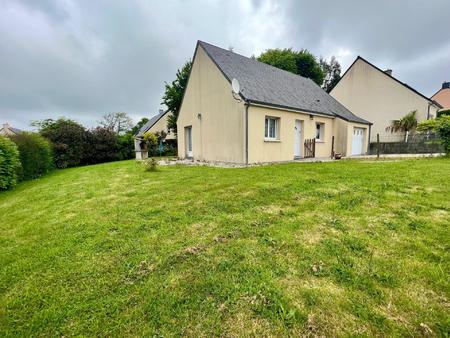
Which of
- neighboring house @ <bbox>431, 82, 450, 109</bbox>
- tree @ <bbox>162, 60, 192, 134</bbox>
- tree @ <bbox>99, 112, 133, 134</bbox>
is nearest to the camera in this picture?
tree @ <bbox>162, 60, 192, 134</bbox>

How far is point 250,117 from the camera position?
947 centimetres

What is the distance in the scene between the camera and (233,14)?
13461mm

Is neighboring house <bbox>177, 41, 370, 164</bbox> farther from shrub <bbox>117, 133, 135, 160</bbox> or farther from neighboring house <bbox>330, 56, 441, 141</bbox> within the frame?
shrub <bbox>117, 133, 135, 160</bbox>

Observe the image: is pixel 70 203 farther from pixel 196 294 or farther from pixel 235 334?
pixel 235 334

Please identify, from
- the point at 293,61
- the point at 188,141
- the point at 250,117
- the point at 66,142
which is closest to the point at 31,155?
the point at 66,142

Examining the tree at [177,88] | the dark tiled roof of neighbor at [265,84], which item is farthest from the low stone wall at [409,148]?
the tree at [177,88]

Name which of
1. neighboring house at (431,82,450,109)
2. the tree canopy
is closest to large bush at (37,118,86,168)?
the tree canopy

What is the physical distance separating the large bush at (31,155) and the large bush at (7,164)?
1352 millimetres

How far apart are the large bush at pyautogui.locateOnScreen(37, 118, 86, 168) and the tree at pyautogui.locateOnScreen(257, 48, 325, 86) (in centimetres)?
2368

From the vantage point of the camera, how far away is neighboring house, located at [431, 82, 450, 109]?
30.3 meters

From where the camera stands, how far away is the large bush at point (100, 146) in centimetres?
1695

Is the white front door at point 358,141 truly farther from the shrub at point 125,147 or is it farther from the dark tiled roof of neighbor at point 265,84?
the shrub at point 125,147

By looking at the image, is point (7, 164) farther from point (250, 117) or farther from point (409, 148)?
point (409, 148)

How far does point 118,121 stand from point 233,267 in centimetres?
5074
